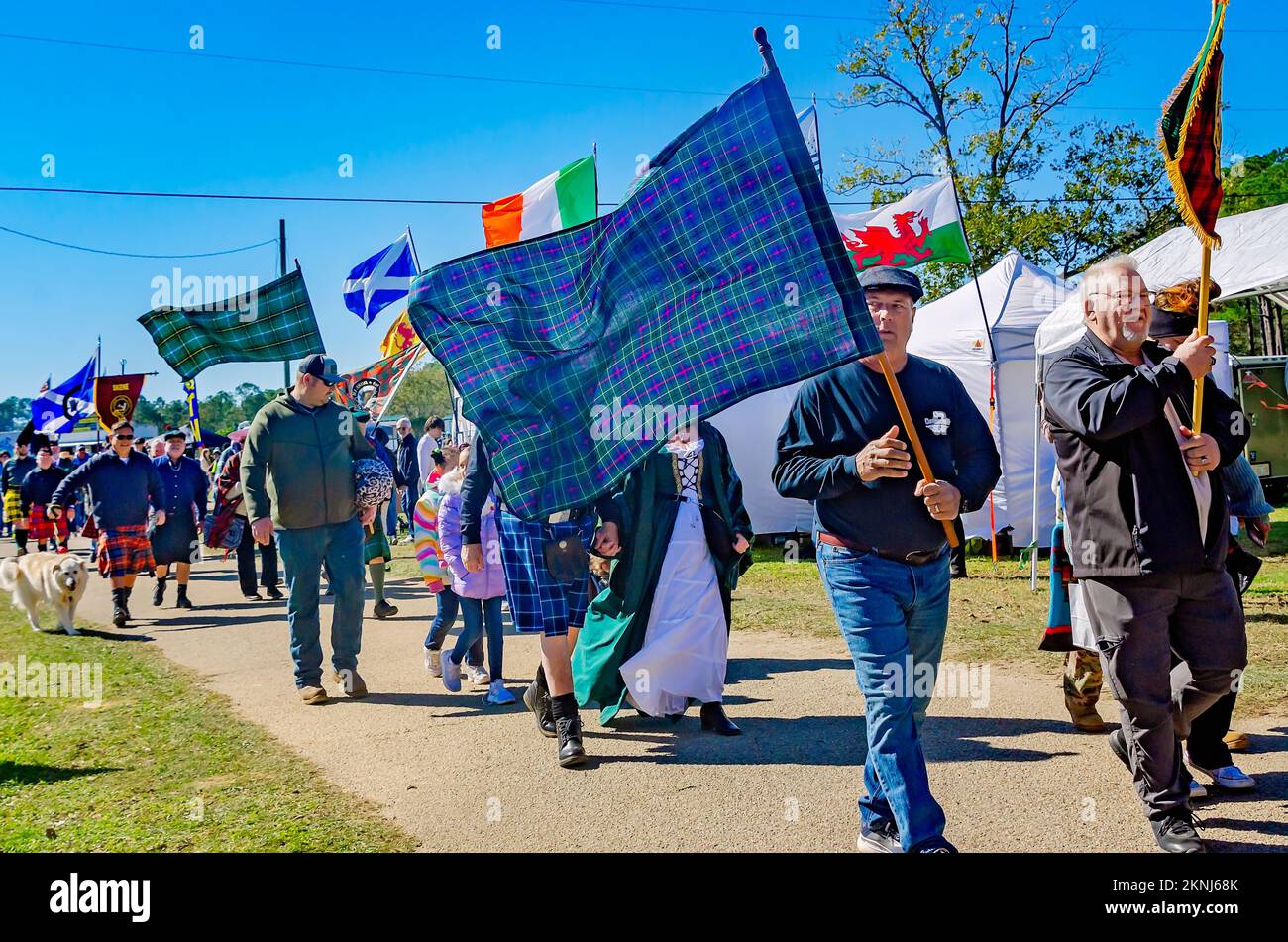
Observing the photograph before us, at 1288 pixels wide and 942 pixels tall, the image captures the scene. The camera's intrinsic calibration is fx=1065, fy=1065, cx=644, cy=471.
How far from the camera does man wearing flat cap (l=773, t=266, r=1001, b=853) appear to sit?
3785 mm

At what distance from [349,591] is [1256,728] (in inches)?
226

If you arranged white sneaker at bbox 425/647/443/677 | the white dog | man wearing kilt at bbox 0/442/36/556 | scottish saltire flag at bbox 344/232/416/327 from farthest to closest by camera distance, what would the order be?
1. man wearing kilt at bbox 0/442/36/556
2. scottish saltire flag at bbox 344/232/416/327
3. the white dog
4. white sneaker at bbox 425/647/443/677

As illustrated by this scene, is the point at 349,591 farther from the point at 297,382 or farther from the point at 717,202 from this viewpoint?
the point at 717,202

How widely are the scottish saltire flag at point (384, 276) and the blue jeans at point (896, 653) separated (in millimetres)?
15779

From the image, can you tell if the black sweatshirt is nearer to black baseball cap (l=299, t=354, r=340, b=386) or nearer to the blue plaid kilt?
the blue plaid kilt

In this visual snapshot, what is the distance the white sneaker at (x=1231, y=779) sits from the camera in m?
4.68

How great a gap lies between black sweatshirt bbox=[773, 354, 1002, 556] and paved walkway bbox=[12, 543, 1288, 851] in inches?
52.0

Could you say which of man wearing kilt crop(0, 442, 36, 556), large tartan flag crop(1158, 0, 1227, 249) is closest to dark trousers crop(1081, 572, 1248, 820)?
large tartan flag crop(1158, 0, 1227, 249)

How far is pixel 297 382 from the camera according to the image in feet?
25.2

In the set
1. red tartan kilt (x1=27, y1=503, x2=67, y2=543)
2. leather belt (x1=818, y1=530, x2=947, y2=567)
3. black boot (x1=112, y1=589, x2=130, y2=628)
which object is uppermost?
red tartan kilt (x1=27, y1=503, x2=67, y2=543)

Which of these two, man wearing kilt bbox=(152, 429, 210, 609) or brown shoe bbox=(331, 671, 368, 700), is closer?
brown shoe bbox=(331, 671, 368, 700)

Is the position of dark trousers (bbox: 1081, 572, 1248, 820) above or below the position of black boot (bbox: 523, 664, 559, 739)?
above

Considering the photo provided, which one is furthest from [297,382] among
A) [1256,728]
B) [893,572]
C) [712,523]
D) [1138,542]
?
[1256,728]

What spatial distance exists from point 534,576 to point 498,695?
1.54 m
